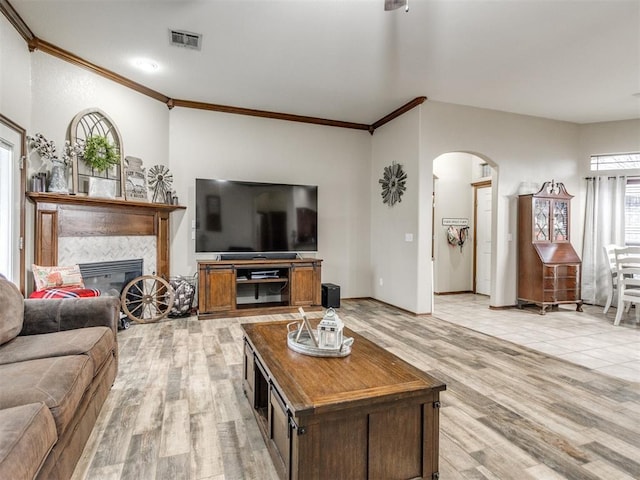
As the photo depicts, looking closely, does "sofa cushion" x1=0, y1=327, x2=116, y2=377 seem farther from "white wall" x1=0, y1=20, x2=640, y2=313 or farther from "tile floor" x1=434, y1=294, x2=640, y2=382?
"tile floor" x1=434, y1=294, x2=640, y2=382

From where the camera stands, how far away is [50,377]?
1.51 meters

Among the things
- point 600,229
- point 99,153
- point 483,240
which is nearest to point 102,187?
point 99,153

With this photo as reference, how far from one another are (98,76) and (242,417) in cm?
401

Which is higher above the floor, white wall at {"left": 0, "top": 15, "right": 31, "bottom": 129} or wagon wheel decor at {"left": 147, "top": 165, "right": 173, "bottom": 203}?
white wall at {"left": 0, "top": 15, "right": 31, "bottom": 129}

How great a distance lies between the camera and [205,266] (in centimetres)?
449

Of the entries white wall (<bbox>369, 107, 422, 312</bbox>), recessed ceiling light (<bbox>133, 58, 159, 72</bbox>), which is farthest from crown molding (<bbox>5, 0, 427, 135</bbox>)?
recessed ceiling light (<bbox>133, 58, 159, 72</bbox>)

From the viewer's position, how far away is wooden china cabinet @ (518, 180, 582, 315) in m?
5.07

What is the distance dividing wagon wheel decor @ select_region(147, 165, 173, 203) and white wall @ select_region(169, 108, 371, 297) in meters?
0.23

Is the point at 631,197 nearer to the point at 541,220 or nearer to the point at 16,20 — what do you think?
the point at 541,220

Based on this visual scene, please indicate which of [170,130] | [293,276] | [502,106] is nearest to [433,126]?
[502,106]

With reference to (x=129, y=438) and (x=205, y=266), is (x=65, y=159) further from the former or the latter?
(x=129, y=438)

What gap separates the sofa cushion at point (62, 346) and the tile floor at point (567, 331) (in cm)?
373

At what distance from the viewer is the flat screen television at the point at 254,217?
474 centimetres

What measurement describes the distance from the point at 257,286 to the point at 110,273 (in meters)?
1.89
